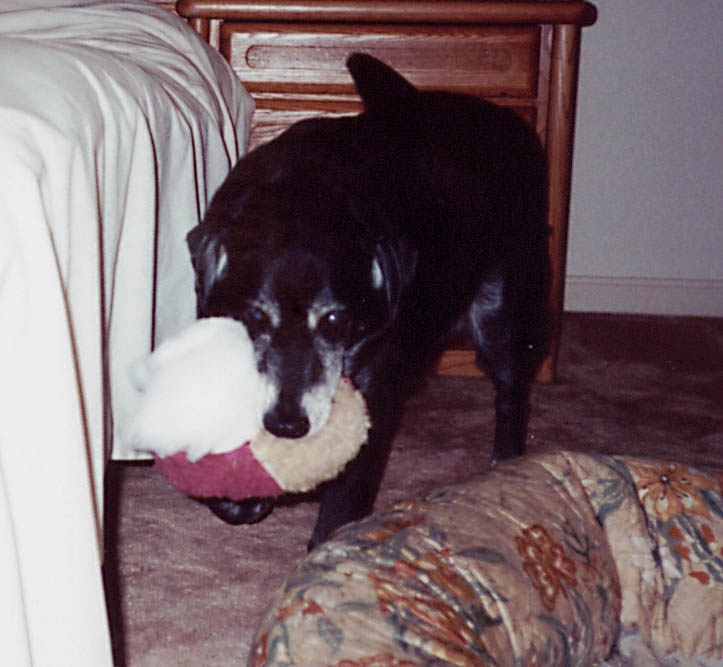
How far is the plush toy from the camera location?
864mm

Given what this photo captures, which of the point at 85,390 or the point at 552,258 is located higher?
the point at 85,390

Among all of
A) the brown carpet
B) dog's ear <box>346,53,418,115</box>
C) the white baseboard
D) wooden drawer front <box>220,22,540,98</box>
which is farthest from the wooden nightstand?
the white baseboard

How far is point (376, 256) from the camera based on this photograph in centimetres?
120

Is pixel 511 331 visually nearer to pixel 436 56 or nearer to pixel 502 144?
pixel 502 144

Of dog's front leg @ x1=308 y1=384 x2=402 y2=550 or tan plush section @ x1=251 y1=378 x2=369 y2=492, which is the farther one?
dog's front leg @ x1=308 y1=384 x2=402 y2=550

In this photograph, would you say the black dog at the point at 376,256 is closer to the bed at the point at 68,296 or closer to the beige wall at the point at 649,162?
the bed at the point at 68,296

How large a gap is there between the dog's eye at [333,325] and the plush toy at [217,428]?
19 centimetres

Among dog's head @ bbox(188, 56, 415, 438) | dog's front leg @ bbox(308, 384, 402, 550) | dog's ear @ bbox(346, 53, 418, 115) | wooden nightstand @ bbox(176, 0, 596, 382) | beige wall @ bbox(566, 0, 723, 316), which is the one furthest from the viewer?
beige wall @ bbox(566, 0, 723, 316)

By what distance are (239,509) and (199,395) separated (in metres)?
0.60

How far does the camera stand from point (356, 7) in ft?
6.26

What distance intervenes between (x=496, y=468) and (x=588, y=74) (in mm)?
1855

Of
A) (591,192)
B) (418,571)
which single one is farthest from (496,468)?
(591,192)

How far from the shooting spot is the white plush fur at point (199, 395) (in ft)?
2.83

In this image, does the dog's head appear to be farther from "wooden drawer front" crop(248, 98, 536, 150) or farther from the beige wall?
the beige wall
